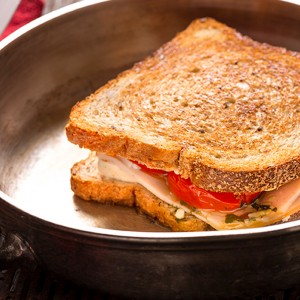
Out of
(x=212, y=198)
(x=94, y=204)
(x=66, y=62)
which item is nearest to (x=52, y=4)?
(x=66, y=62)

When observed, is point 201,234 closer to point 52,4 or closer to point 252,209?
point 252,209

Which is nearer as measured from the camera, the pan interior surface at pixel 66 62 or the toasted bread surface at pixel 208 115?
the toasted bread surface at pixel 208 115

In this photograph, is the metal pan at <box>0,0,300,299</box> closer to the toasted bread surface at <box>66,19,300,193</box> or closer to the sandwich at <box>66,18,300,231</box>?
the sandwich at <box>66,18,300,231</box>

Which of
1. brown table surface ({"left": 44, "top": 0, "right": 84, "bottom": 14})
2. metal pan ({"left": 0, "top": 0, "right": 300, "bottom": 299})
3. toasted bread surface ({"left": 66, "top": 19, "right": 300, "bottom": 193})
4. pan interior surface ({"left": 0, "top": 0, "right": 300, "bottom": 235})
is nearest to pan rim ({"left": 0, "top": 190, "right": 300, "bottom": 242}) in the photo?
metal pan ({"left": 0, "top": 0, "right": 300, "bottom": 299})

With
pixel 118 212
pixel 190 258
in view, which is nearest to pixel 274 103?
pixel 118 212

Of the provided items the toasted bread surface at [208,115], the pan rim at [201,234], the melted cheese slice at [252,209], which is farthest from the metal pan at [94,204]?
the toasted bread surface at [208,115]

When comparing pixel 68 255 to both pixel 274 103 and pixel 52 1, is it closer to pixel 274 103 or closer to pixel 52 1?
pixel 274 103

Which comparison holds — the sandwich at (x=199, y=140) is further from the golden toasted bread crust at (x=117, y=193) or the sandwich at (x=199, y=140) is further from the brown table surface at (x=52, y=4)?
the brown table surface at (x=52, y=4)

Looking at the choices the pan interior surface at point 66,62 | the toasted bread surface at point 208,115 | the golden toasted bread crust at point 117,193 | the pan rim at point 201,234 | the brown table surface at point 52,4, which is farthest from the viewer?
the brown table surface at point 52,4

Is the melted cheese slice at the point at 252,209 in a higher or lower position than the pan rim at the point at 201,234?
lower
